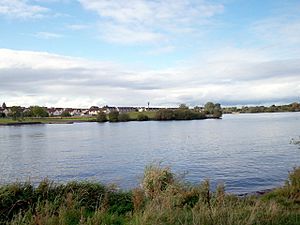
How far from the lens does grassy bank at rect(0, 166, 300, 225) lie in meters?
6.68

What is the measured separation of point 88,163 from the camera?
123ft

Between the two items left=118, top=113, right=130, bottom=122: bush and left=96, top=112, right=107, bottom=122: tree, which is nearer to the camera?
left=118, top=113, right=130, bottom=122: bush

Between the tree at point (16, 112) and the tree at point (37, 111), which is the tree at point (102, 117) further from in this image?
the tree at point (16, 112)

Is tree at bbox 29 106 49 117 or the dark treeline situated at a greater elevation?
tree at bbox 29 106 49 117

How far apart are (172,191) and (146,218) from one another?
17.4ft

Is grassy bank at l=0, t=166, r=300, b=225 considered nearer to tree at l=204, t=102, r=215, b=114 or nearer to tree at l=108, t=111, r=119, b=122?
tree at l=108, t=111, r=119, b=122

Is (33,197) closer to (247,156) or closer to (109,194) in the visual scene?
(109,194)

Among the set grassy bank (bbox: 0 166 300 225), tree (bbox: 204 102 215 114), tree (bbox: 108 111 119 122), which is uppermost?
tree (bbox: 204 102 215 114)

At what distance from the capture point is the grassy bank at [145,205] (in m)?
6.68

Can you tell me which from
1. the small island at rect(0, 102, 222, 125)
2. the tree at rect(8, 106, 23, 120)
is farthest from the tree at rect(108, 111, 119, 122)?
the tree at rect(8, 106, 23, 120)

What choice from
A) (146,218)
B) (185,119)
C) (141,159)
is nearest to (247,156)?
(141,159)

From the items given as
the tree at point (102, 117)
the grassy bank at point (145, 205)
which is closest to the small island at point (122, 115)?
the tree at point (102, 117)

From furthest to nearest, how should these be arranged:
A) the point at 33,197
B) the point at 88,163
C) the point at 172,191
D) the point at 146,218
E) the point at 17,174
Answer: the point at 88,163 → the point at 17,174 → the point at 172,191 → the point at 33,197 → the point at 146,218

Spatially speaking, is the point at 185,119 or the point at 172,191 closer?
the point at 172,191
